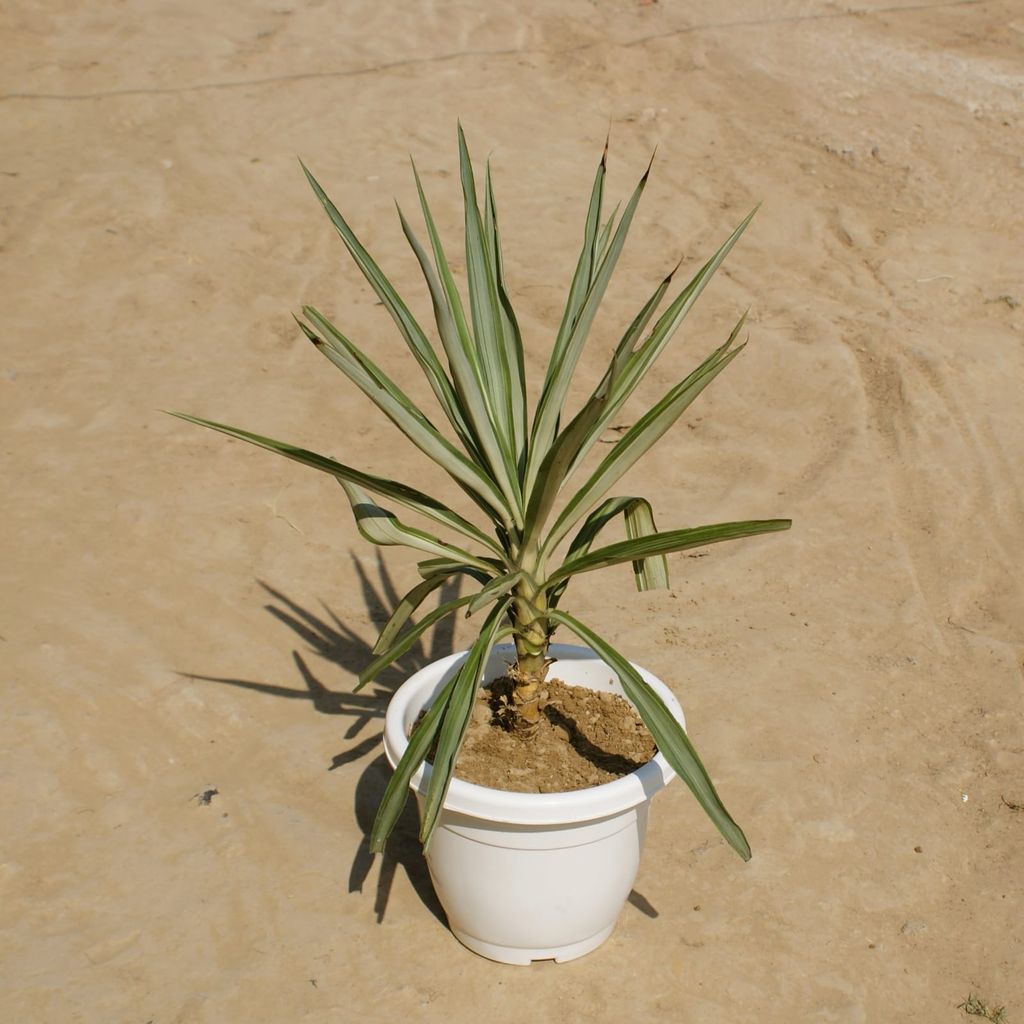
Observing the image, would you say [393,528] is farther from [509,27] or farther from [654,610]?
[509,27]

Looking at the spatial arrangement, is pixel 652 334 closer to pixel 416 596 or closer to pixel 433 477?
pixel 416 596

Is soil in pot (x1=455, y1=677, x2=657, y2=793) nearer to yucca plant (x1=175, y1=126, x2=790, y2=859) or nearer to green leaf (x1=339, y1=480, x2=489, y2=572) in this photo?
yucca plant (x1=175, y1=126, x2=790, y2=859)

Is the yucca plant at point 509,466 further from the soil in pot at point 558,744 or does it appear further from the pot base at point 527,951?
the pot base at point 527,951

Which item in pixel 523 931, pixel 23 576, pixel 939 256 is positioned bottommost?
pixel 23 576

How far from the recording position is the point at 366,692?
9.89ft

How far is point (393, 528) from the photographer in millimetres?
2080

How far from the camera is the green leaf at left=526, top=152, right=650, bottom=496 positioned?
6.38ft

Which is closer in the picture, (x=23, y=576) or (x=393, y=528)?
(x=393, y=528)

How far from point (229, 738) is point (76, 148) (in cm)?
370

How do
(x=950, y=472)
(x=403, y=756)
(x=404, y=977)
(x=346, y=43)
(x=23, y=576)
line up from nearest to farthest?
(x=403, y=756) → (x=404, y=977) → (x=23, y=576) → (x=950, y=472) → (x=346, y=43)

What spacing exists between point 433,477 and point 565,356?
1.81 meters

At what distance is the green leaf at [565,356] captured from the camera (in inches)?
76.5

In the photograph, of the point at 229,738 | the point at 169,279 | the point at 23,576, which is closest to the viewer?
the point at 229,738

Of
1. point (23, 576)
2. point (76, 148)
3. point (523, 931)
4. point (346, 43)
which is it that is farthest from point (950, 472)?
point (346, 43)
